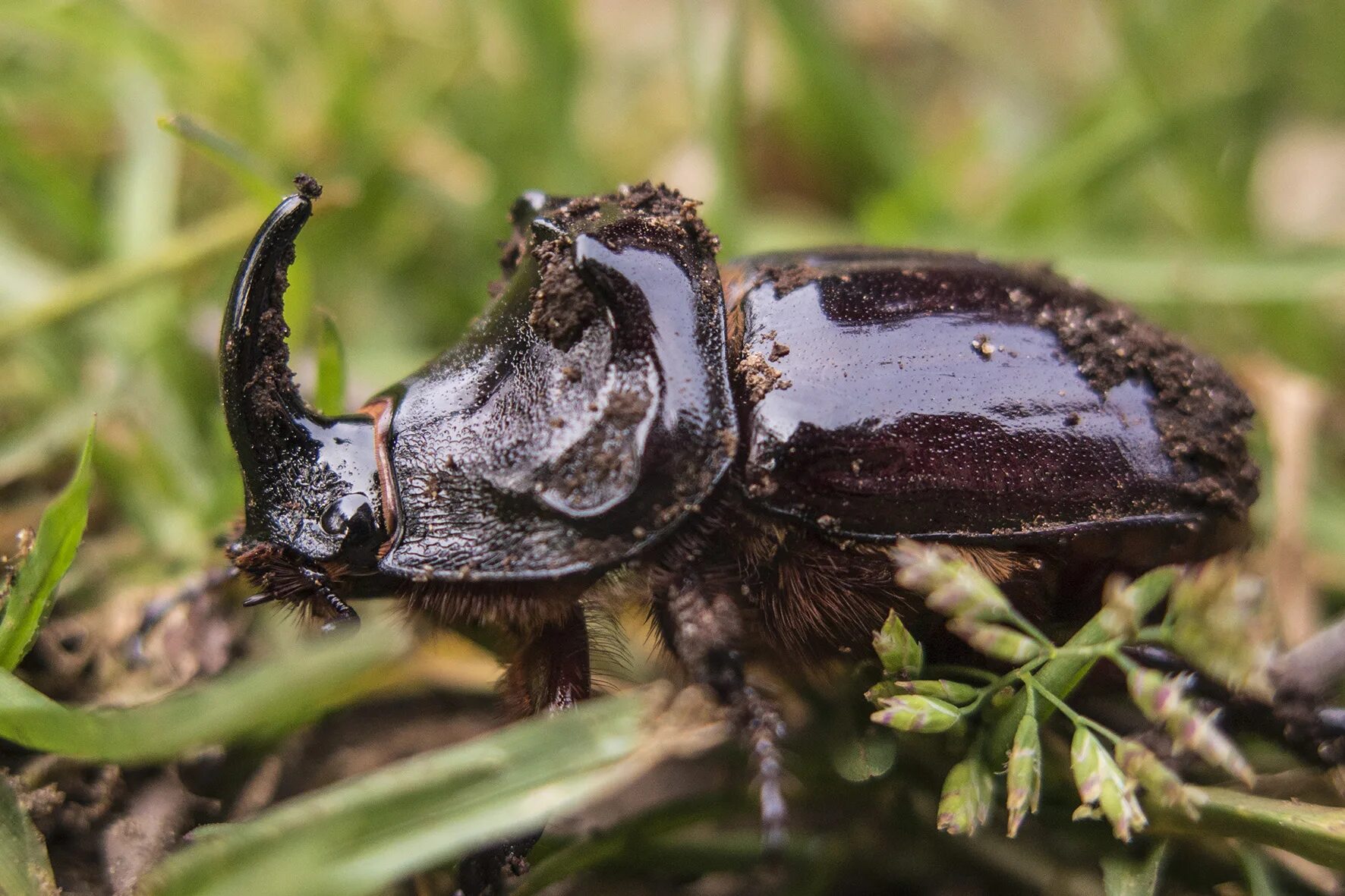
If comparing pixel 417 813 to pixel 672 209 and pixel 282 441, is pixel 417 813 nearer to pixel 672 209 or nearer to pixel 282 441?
pixel 282 441

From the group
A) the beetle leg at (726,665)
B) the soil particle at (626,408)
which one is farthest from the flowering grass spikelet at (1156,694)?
the soil particle at (626,408)

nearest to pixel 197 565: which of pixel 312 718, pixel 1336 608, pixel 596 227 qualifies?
pixel 312 718

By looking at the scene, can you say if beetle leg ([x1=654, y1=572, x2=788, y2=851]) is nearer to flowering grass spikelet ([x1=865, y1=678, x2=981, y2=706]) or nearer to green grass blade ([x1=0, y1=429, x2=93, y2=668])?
flowering grass spikelet ([x1=865, y1=678, x2=981, y2=706])

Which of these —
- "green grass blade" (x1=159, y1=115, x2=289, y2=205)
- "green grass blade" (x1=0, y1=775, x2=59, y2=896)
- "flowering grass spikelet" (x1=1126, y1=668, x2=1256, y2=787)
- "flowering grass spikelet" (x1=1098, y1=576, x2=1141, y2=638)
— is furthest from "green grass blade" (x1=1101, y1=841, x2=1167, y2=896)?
"green grass blade" (x1=159, y1=115, x2=289, y2=205)

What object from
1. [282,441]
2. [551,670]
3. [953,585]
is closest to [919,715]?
[953,585]

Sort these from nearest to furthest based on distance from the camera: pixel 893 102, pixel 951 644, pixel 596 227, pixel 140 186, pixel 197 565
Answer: pixel 951 644 < pixel 596 227 < pixel 197 565 < pixel 140 186 < pixel 893 102

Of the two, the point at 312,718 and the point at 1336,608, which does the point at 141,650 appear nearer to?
the point at 312,718
